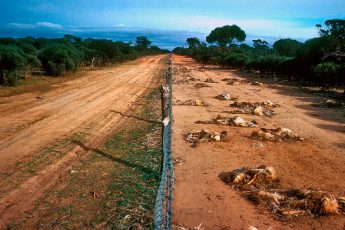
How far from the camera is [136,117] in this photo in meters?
14.9

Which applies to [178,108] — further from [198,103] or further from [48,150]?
[48,150]

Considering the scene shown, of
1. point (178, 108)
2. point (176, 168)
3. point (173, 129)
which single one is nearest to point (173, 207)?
point (176, 168)

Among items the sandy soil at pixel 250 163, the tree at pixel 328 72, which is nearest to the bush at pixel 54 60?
the sandy soil at pixel 250 163

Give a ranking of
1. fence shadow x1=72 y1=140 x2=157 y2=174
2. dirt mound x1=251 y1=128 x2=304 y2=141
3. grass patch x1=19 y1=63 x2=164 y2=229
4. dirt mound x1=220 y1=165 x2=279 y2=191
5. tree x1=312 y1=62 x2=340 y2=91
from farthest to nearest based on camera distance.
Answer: tree x1=312 y1=62 x2=340 y2=91 < dirt mound x1=251 y1=128 x2=304 y2=141 < fence shadow x1=72 y1=140 x2=157 y2=174 < dirt mound x1=220 y1=165 x2=279 y2=191 < grass patch x1=19 y1=63 x2=164 y2=229

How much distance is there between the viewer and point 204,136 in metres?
11.7

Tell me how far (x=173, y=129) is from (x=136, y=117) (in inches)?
96.3

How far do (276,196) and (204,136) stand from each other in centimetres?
486

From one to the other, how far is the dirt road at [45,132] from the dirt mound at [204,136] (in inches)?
108

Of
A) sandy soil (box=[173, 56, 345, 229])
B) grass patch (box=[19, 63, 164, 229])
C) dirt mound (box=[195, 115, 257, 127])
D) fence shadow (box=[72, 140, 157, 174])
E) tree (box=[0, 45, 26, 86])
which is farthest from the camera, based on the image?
tree (box=[0, 45, 26, 86])

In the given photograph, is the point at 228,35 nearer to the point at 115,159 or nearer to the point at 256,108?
the point at 256,108

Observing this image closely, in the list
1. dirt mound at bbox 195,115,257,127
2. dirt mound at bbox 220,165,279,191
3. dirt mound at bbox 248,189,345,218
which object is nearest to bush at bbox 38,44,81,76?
dirt mound at bbox 195,115,257,127

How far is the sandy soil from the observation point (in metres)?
6.33

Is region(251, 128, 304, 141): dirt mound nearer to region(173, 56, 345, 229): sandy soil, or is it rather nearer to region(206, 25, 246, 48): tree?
region(173, 56, 345, 229): sandy soil

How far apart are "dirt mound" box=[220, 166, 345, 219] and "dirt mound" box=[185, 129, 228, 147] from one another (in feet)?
9.77
